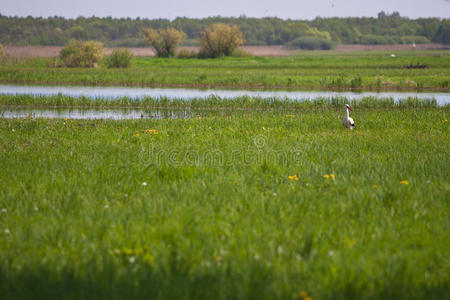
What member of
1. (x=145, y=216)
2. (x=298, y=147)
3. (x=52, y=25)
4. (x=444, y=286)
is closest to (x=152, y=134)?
(x=298, y=147)

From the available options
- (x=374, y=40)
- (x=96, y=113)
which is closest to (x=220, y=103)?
(x=96, y=113)

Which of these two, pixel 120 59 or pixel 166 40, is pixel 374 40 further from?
pixel 120 59

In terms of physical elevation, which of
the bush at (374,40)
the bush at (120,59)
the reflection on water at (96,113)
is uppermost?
the bush at (374,40)

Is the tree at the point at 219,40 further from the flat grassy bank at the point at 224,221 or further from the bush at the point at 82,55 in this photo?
the flat grassy bank at the point at 224,221

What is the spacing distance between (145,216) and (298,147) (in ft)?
20.3

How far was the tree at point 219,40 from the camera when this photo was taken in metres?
81.0

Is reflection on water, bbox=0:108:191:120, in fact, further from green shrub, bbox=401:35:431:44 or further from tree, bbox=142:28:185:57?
green shrub, bbox=401:35:431:44

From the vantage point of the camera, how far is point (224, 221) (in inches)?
243

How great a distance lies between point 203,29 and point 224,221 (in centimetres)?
17066

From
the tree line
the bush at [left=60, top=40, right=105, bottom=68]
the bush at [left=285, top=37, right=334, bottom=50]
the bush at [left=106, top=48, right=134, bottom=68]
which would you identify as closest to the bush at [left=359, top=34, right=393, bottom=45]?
the tree line

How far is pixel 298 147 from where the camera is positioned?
38.4 ft

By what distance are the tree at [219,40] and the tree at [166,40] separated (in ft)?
14.5

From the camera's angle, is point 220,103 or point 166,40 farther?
point 166,40

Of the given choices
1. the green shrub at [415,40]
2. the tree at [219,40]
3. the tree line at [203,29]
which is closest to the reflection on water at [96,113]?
the tree at [219,40]
